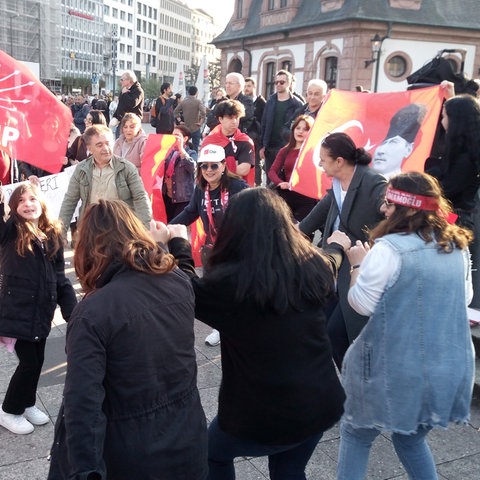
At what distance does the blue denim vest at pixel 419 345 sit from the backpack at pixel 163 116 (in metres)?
11.1

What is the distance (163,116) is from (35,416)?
33.5 ft

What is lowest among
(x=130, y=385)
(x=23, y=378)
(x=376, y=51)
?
(x=23, y=378)

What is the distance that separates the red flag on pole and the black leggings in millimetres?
3563

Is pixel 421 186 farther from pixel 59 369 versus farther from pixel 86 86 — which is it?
pixel 86 86

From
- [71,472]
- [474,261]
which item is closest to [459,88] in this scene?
[474,261]

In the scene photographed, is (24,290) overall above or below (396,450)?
above

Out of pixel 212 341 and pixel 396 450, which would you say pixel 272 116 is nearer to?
pixel 212 341

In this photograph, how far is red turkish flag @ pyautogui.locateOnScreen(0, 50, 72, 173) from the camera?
5094 millimetres

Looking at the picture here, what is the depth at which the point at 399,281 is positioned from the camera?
7.78ft

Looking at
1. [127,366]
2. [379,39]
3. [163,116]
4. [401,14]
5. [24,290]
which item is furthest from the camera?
[401,14]

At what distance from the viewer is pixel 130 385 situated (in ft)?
6.34

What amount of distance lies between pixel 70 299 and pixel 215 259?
1.77 m

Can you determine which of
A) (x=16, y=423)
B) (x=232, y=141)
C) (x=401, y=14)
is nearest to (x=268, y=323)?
(x=16, y=423)

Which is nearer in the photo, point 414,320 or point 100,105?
point 414,320
